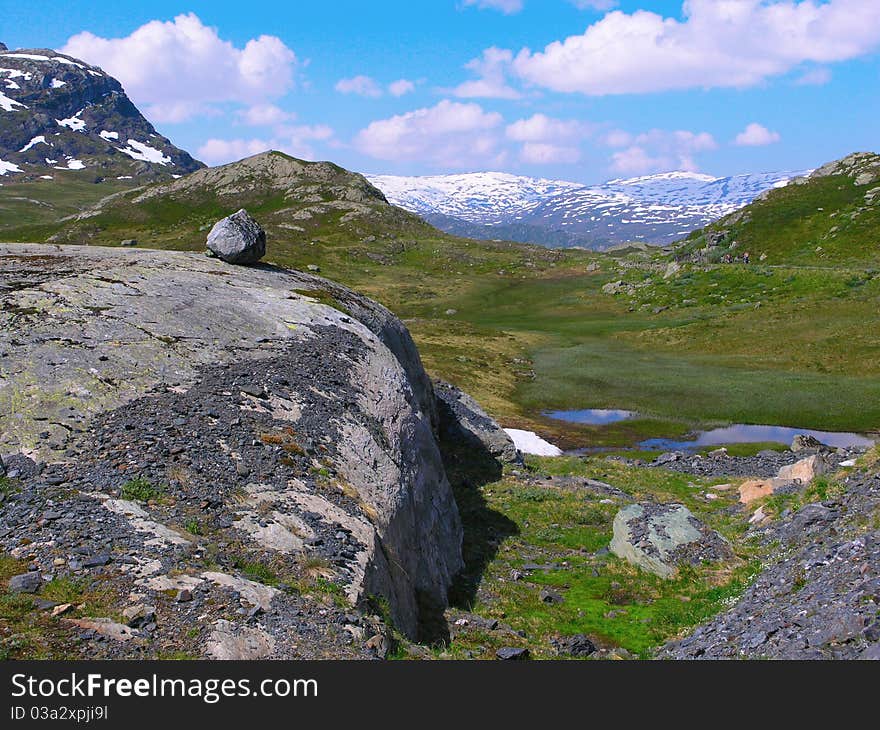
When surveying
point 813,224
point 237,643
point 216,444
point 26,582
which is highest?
point 813,224

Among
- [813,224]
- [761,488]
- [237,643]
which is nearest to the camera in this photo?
[237,643]

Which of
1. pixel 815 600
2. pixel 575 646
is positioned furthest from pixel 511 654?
pixel 815 600

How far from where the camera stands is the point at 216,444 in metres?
18.9

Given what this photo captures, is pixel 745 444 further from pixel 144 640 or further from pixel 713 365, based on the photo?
pixel 144 640

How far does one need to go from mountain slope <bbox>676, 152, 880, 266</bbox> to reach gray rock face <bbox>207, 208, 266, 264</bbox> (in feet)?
437

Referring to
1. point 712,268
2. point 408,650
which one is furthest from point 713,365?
point 408,650

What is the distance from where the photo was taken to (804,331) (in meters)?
88.2

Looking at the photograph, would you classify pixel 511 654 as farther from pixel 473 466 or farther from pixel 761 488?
pixel 473 466

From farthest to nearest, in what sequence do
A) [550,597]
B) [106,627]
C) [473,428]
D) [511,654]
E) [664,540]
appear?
[473,428], [664,540], [550,597], [511,654], [106,627]

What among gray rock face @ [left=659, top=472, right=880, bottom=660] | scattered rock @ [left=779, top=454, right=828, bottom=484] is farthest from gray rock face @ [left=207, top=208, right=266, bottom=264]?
A: scattered rock @ [left=779, top=454, right=828, bottom=484]

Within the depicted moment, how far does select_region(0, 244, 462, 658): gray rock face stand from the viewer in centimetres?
1402

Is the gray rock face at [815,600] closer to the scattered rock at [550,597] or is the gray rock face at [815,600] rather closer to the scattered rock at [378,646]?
the scattered rock at [550,597]

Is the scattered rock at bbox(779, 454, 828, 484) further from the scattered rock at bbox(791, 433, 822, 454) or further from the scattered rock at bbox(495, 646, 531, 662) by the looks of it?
the scattered rock at bbox(495, 646, 531, 662)

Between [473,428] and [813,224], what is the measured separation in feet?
482
